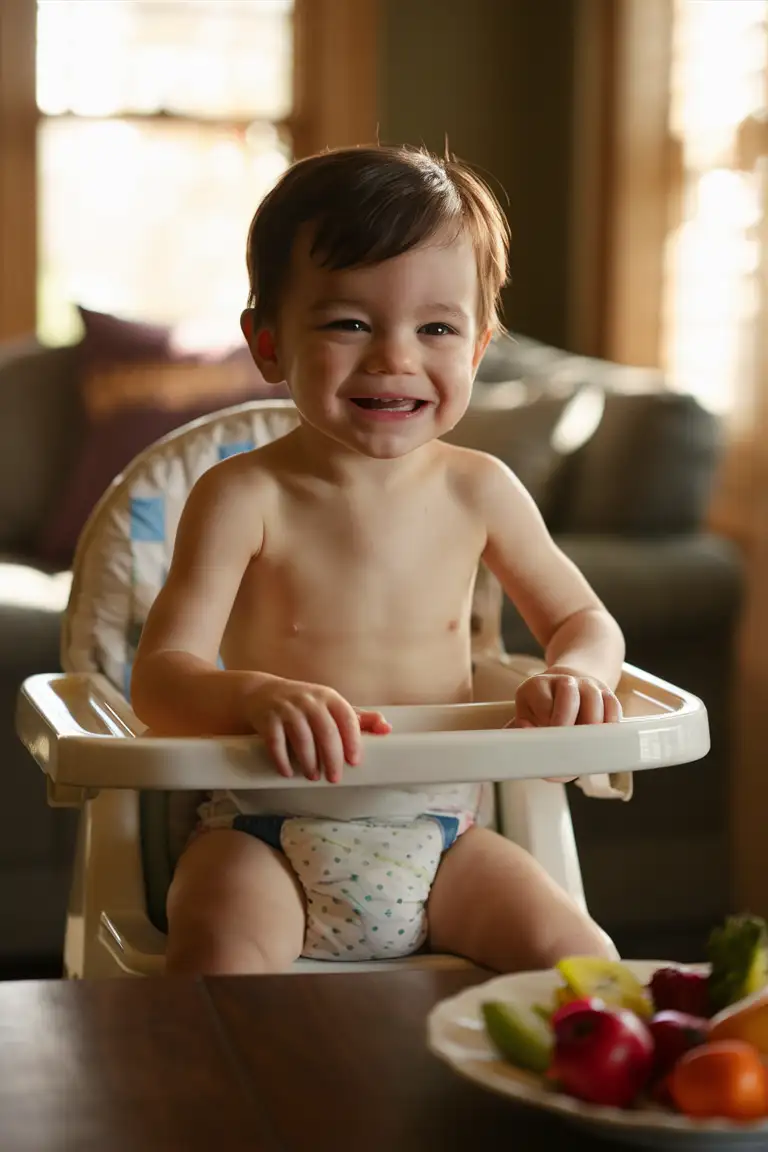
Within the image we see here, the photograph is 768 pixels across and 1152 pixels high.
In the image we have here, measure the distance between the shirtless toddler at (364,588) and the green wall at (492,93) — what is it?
2.85 m

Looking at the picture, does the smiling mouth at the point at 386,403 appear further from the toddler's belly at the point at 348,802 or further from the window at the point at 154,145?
the window at the point at 154,145

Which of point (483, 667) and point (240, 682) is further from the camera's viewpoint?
point (483, 667)

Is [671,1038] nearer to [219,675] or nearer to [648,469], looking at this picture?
[219,675]

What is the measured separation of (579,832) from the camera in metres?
2.53

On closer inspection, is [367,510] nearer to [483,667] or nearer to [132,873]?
[483,667]

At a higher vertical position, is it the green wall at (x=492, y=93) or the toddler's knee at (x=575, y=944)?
the green wall at (x=492, y=93)

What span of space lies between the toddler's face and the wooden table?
18.1 inches

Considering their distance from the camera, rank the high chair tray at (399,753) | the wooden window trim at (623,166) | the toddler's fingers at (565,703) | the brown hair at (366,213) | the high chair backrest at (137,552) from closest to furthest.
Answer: the high chair tray at (399,753)
the toddler's fingers at (565,703)
the brown hair at (366,213)
the high chair backrest at (137,552)
the wooden window trim at (623,166)

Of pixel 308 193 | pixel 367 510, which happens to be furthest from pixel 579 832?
pixel 308 193

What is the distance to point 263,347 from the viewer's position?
4.22ft

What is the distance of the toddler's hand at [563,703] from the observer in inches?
42.0

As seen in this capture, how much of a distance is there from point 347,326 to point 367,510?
0.17 m

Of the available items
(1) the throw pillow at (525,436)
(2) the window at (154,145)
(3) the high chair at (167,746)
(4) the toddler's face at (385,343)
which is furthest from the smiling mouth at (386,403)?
(2) the window at (154,145)

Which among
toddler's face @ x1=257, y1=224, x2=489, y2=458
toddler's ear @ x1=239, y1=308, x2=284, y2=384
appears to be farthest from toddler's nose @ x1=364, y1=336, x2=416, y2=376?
toddler's ear @ x1=239, y1=308, x2=284, y2=384
